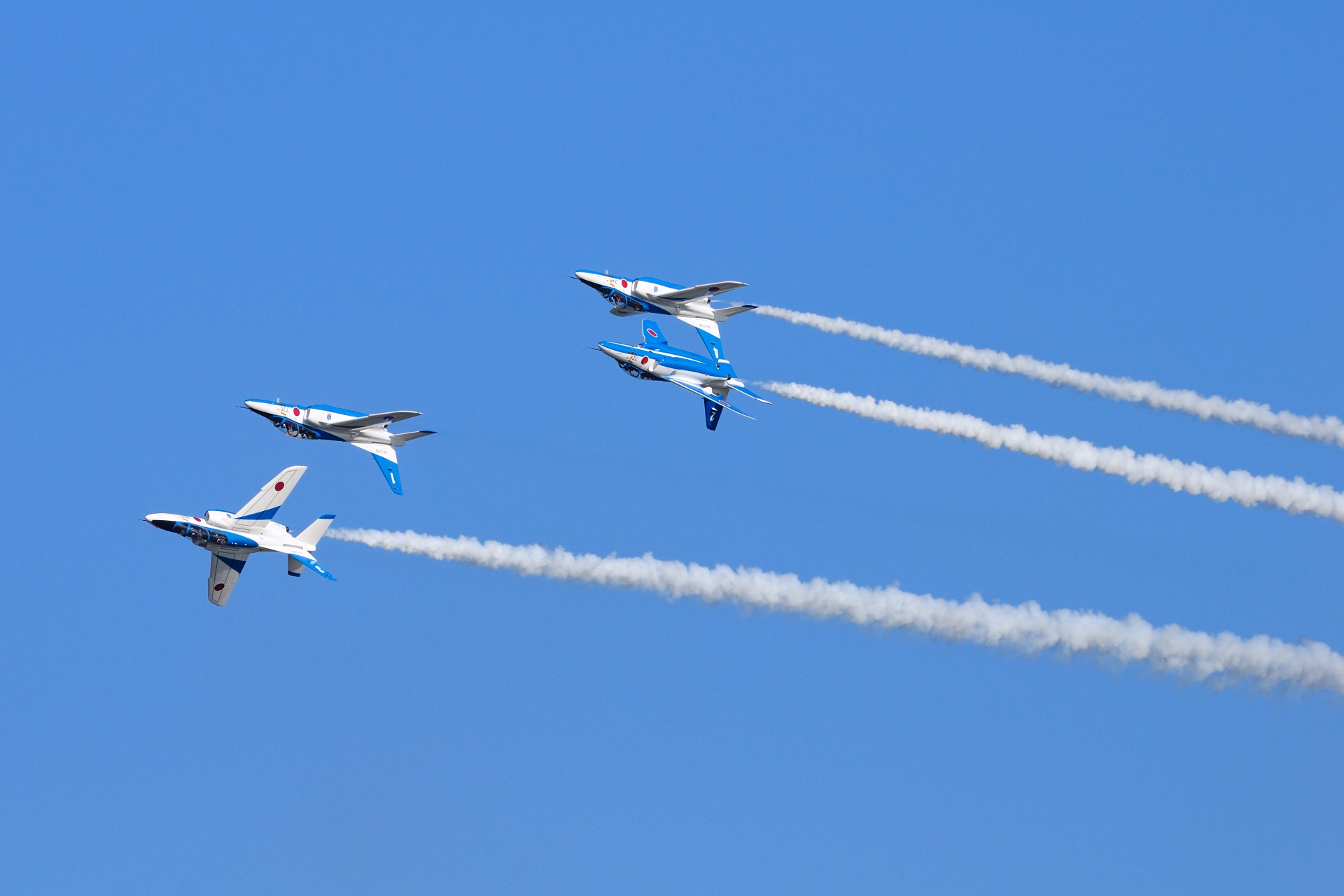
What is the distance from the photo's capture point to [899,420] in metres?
72.2

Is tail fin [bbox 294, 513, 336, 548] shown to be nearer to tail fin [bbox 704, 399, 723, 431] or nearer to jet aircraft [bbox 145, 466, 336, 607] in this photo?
jet aircraft [bbox 145, 466, 336, 607]

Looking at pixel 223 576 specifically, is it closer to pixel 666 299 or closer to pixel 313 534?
pixel 313 534

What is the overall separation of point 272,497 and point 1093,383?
33544 millimetres

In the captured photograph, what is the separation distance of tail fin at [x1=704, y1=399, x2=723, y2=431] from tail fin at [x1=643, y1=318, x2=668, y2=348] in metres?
3.36

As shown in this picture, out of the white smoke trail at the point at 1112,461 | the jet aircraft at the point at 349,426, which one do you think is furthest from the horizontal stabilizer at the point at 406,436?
the white smoke trail at the point at 1112,461

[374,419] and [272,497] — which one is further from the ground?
[374,419]

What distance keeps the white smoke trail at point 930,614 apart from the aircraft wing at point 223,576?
4.58 metres

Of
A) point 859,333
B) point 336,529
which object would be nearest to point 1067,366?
point 859,333

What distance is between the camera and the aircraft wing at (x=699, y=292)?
246 feet

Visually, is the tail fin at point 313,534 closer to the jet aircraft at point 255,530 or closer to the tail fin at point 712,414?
the jet aircraft at point 255,530

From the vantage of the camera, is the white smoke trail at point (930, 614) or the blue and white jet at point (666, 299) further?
the blue and white jet at point (666, 299)

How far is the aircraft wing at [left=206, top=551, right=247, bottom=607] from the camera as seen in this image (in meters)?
71.6

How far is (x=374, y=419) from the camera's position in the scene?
70.4 meters

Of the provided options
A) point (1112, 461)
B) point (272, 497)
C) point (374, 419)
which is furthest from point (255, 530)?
point (1112, 461)
